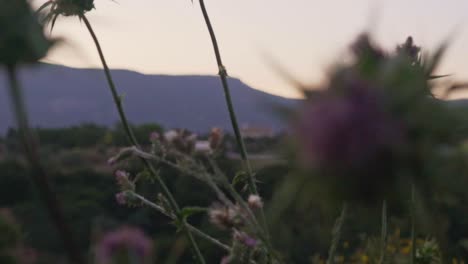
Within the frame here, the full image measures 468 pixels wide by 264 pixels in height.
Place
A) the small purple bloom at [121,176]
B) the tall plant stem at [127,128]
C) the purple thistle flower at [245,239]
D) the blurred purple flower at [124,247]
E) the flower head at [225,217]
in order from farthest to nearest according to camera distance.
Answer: the small purple bloom at [121,176], the tall plant stem at [127,128], the purple thistle flower at [245,239], the flower head at [225,217], the blurred purple flower at [124,247]

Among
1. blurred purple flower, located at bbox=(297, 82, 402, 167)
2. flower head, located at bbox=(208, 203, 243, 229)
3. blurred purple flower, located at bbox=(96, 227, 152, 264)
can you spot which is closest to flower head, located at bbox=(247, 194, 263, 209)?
flower head, located at bbox=(208, 203, 243, 229)

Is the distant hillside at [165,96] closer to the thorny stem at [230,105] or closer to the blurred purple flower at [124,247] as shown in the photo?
the thorny stem at [230,105]

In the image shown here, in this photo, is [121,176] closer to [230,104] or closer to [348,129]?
[230,104]

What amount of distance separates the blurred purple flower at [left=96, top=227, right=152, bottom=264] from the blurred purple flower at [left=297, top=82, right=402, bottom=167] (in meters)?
0.41

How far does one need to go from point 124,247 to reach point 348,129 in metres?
0.55

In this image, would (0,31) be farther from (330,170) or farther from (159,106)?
(159,106)

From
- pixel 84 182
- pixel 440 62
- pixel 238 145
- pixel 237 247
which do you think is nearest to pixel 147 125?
pixel 238 145

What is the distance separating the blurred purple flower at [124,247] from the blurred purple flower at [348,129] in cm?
41

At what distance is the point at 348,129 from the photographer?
73.2 inches

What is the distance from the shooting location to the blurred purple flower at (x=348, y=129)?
1.84 meters

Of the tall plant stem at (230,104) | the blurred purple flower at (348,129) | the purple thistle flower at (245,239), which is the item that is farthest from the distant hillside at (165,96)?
the purple thistle flower at (245,239)

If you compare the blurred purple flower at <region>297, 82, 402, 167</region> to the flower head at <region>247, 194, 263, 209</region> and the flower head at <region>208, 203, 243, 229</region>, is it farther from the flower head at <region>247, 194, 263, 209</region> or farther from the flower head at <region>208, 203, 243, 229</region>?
the flower head at <region>247, 194, 263, 209</region>

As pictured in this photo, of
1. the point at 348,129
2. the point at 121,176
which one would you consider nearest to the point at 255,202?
the point at 348,129

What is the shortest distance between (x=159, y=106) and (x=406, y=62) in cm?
1138
